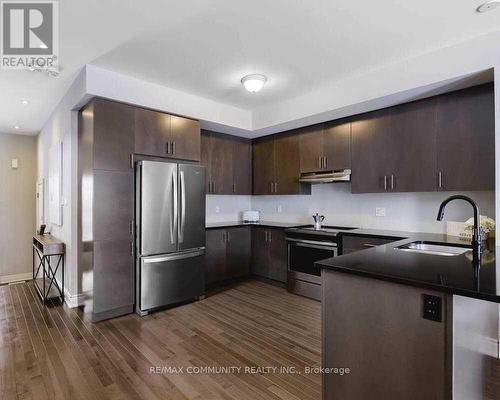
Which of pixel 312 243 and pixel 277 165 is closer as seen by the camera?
pixel 312 243

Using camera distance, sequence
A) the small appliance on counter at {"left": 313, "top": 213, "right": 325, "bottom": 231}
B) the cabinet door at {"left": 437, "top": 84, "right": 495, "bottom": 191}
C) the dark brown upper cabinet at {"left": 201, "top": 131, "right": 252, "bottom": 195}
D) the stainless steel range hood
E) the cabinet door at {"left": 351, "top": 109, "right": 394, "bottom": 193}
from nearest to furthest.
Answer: the cabinet door at {"left": 437, "top": 84, "right": 495, "bottom": 191} → the cabinet door at {"left": 351, "top": 109, "right": 394, "bottom": 193} → the stainless steel range hood → the small appliance on counter at {"left": 313, "top": 213, "right": 325, "bottom": 231} → the dark brown upper cabinet at {"left": 201, "top": 131, "right": 252, "bottom": 195}

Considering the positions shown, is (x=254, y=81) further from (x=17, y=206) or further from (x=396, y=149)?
(x=17, y=206)

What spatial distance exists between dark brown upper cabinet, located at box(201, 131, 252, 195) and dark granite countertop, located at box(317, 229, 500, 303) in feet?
9.98

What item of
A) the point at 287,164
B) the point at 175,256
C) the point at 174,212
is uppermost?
the point at 287,164

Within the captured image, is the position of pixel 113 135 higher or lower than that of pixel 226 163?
higher

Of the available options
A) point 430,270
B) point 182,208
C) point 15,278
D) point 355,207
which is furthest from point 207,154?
point 15,278

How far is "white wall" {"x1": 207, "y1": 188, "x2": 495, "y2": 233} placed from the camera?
3.18 m

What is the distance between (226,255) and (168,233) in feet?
3.96

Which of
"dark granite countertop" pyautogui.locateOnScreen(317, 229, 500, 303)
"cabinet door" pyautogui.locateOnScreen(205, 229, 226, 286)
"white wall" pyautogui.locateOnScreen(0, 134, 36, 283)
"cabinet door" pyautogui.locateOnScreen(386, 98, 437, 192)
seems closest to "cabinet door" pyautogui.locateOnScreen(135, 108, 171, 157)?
"cabinet door" pyautogui.locateOnScreen(205, 229, 226, 286)

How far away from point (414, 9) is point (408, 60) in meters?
0.82

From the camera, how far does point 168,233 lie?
3393 mm

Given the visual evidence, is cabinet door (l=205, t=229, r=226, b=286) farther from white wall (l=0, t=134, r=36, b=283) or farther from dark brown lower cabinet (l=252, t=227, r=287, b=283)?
white wall (l=0, t=134, r=36, b=283)

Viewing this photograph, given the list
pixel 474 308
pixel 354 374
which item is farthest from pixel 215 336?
pixel 474 308

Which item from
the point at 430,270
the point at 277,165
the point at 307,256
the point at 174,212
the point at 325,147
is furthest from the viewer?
the point at 277,165
